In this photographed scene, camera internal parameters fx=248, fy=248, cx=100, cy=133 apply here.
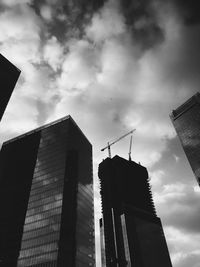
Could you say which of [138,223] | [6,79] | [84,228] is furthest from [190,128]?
[6,79]

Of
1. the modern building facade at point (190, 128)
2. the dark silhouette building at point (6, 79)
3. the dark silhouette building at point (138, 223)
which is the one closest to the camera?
the dark silhouette building at point (6, 79)

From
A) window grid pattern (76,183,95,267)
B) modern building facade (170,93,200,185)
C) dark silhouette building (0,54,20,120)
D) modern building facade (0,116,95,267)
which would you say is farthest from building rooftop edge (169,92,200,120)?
dark silhouette building (0,54,20,120)

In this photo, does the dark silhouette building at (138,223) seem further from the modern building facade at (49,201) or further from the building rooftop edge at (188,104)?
the building rooftop edge at (188,104)

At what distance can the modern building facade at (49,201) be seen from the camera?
12769 centimetres

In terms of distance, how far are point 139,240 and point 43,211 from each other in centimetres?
7273

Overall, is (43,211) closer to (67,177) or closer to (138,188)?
(67,177)

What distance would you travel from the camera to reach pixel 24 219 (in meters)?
154

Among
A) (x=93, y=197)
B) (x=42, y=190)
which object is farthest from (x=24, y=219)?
(x=93, y=197)

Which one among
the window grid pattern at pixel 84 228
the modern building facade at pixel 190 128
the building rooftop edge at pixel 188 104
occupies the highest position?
the building rooftop edge at pixel 188 104

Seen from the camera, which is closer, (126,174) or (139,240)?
(139,240)

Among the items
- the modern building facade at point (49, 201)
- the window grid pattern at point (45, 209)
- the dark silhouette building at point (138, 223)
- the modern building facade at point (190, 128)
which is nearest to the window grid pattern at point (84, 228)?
the modern building facade at point (49, 201)

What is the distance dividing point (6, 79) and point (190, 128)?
461 feet

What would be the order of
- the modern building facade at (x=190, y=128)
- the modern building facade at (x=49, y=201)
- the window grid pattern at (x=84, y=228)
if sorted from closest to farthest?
the modern building facade at (x=49, y=201)
the window grid pattern at (x=84, y=228)
the modern building facade at (x=190, y=128)

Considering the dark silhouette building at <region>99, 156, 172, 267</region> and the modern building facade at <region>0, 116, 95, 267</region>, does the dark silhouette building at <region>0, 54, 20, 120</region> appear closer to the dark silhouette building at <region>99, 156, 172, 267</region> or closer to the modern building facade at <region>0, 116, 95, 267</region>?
the modern building facade at <region>0, 116, 95, 267</region>
